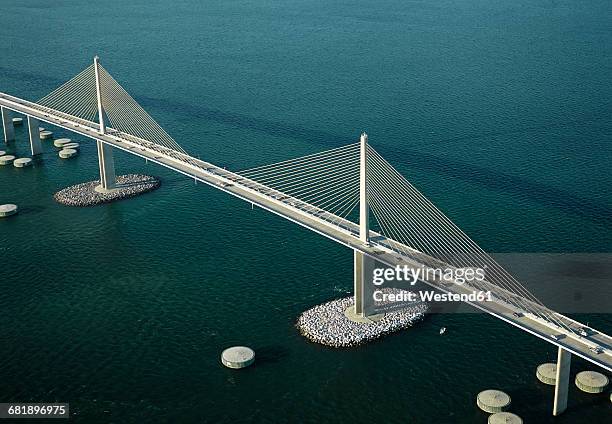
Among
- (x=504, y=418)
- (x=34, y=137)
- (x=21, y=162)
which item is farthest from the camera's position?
(x=34, y=137)

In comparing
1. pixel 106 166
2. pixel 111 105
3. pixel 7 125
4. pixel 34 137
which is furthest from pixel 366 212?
pixel 7 125

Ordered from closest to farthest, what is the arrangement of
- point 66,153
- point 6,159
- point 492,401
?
point 492,401, point 6,159, point 66,153

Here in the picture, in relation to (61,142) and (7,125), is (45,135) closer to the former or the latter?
(7,125)

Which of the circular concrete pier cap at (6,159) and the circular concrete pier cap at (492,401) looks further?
the circular concrete pier cap at (6,159)

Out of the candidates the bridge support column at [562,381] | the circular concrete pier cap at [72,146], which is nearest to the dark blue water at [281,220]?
the bridge support column at [562,381]

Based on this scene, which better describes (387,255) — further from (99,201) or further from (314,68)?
(314,68)

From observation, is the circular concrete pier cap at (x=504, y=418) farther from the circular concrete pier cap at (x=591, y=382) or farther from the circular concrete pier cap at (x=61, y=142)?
the circular concrete pier cap at (x=61, y=142)

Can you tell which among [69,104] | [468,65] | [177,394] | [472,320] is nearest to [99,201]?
[69,104]
